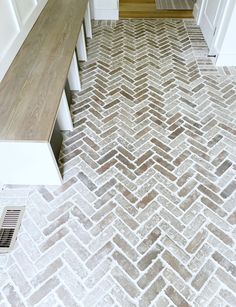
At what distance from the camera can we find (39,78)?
191 centimetres

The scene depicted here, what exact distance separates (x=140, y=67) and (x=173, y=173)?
157 cm

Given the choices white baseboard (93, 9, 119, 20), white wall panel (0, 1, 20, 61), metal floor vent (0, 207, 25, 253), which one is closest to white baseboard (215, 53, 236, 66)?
white baseboard (93, 9, 119, 20)

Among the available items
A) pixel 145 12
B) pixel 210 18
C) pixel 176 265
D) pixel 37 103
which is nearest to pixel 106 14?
pixel 145 12

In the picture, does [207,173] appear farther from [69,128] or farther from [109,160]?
[69,128]

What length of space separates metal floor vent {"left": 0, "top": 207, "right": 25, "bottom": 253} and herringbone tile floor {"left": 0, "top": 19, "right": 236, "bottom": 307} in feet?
0.17

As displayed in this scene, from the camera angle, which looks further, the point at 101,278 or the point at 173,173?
the point at 173,173

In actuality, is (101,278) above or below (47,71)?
below

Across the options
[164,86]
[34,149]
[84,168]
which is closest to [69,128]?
[84,168]

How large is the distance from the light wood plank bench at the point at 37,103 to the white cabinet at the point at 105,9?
150 centimetres

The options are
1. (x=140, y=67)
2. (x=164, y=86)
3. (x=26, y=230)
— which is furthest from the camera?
(x=140, y=67)

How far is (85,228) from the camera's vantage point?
170 centimetres

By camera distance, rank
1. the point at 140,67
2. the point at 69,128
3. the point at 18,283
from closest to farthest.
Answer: the point at 18,283
the point at 69,128
the point at 140,67

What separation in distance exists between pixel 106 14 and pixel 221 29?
189 centimetres

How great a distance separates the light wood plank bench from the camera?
154cm
